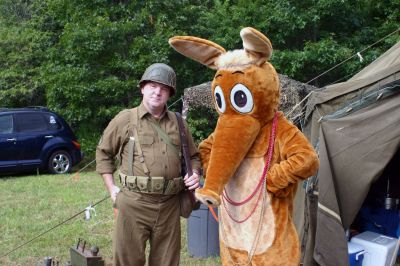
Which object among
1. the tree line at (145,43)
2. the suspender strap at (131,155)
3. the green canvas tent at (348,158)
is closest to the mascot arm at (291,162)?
the suspender strap at (131,155)

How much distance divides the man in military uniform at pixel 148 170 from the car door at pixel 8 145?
7736mm

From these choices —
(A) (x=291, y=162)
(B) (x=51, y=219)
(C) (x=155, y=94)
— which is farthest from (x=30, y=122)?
(A) (x=291, y=162)

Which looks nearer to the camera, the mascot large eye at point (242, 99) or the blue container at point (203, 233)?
the mascot large eye at point (242, 99)

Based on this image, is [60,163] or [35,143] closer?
[35,143]

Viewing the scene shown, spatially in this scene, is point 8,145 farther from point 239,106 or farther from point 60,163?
point 239,106

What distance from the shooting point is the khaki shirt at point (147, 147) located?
128 inches

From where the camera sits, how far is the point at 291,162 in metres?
2.72

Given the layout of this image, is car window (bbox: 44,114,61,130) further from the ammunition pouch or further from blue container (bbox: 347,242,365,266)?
the ammunition pouch

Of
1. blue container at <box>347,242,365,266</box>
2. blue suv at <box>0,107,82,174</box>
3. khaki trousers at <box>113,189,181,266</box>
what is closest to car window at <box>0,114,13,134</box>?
blue suv at <box>0,107,82,174</box>

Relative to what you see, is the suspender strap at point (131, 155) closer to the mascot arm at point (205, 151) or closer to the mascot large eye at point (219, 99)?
the mascot arm at point (205, 151)

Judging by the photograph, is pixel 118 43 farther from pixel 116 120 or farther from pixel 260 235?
pixel 260 235

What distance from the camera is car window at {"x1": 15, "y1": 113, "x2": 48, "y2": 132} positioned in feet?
35.0

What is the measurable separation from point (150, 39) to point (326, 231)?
10023 mm

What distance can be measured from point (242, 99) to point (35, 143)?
891cm
